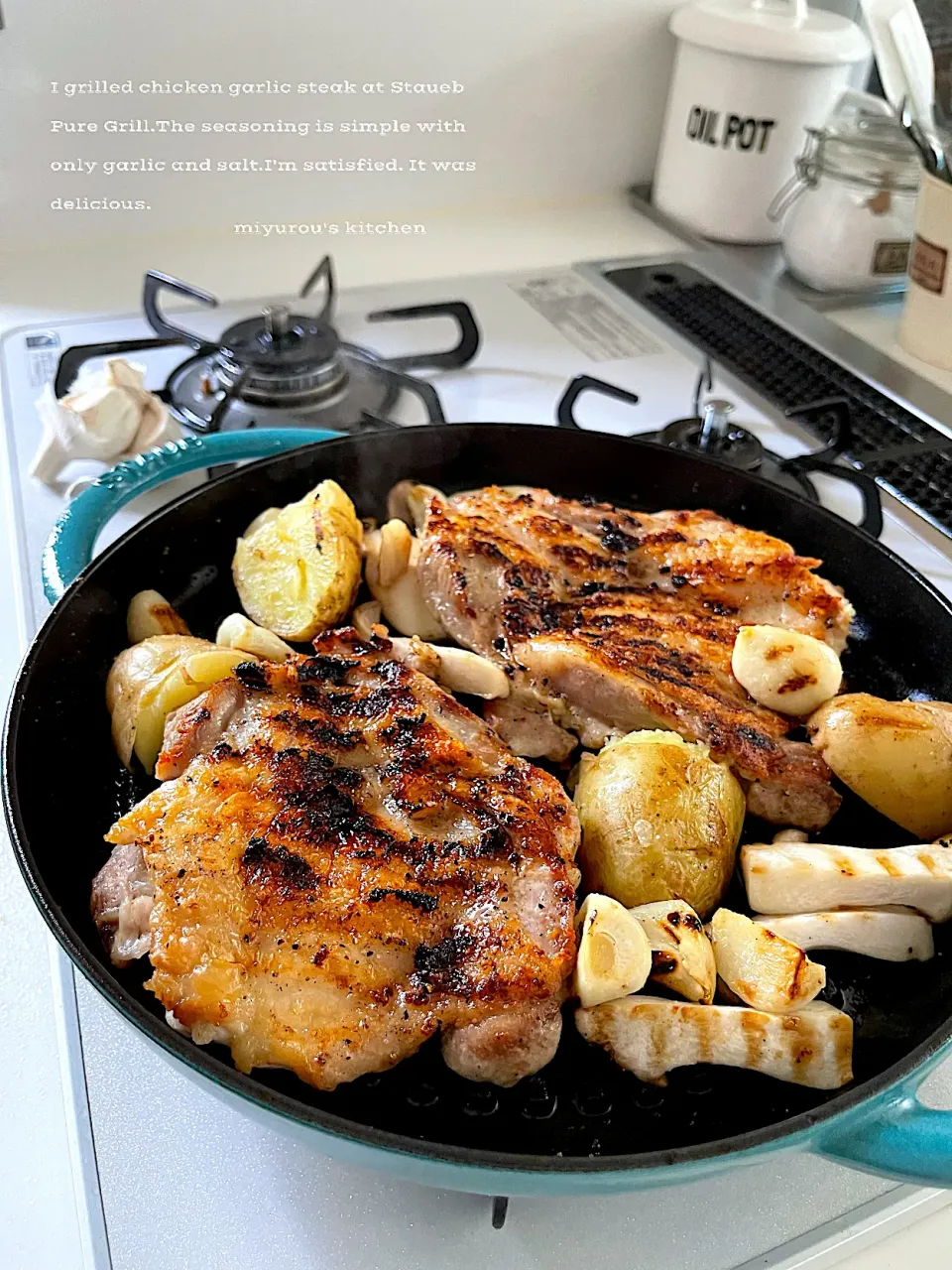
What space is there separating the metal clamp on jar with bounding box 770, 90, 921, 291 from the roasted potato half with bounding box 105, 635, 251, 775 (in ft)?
5.10

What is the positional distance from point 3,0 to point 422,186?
2.76ft

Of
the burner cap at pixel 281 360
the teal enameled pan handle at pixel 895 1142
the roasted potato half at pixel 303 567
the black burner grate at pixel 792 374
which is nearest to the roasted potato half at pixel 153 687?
the roasted potato half at pixel 303 567

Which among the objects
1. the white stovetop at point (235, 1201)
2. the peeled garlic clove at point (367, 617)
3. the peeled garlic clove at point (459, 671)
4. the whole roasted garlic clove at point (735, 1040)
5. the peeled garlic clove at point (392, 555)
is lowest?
the white stovetop at point (235, 1201)

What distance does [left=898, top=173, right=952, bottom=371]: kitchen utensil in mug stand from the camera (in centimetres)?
170

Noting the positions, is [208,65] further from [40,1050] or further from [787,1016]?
[787,1016]

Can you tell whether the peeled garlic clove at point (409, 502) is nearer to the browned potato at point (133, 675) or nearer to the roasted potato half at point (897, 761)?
the browned potato at point (133, 675)

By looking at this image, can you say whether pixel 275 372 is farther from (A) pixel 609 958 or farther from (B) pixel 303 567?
(A) pixel 609 958

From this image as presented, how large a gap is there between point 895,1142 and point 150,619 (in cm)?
76

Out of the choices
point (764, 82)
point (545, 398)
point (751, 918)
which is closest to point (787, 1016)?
point (751, 918)

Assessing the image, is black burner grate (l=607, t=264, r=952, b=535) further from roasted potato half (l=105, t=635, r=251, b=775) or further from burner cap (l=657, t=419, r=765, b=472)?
roasted potato half (l=105, t=635, r=251, b=775)

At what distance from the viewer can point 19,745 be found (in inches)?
32.8

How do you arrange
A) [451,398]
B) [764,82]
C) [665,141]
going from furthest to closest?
[665,141], [764,82], [451,398]

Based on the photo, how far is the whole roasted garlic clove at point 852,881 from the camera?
0.81 meters

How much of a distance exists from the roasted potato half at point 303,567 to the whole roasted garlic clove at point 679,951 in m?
0.45
